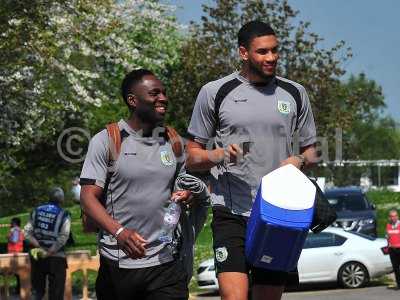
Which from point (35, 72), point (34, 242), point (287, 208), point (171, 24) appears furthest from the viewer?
point (171, 24)

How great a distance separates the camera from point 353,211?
29.8 m

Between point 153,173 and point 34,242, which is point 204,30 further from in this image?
point 153,173

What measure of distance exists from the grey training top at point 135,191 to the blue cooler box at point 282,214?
1.92ft

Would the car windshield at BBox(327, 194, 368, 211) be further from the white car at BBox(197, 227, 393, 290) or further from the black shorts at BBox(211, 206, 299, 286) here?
the black shorts at BBox(211, 206, 299, 286)

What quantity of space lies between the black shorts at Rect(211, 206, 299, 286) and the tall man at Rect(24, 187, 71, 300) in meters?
8.51

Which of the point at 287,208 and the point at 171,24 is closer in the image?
the point at 287,208

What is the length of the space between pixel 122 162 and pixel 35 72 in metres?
14.3

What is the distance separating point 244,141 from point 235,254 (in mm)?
649

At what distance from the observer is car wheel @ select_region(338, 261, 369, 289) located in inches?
918

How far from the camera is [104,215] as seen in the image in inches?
237

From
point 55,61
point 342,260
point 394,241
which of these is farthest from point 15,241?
point 394,241

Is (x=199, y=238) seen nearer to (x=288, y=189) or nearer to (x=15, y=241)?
(x=15, y=241)

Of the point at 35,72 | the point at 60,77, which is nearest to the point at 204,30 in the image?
the point at 60,77

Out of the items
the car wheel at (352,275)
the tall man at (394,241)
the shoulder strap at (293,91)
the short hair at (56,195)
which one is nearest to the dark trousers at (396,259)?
the tall man at (394,241)
